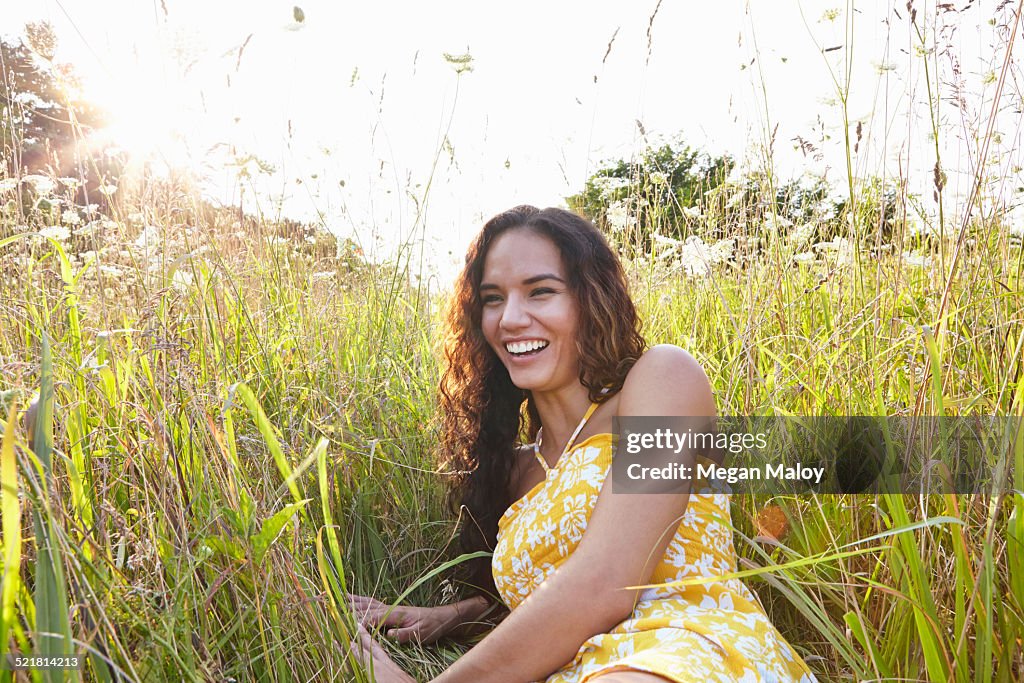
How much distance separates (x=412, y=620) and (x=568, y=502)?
0.56m

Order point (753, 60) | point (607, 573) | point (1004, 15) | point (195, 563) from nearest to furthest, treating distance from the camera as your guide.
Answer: point (195, 563), point (607, 573), point (1004, 15), point (753, 60)

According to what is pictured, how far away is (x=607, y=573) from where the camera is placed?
1443 mm

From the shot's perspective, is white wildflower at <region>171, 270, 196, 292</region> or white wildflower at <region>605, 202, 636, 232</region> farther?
white wildflower at <region>605, 202, 636, 232</region>

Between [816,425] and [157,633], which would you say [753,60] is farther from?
[157,633]

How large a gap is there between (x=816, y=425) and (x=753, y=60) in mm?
1137

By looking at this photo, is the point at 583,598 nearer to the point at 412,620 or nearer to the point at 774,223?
the point at 412,620

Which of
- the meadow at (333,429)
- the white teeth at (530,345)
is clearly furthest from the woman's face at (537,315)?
the meadow at (333,429)

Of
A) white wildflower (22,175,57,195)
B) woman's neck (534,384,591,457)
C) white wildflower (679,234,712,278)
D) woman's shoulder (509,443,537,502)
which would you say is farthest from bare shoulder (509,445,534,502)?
white wildflower (22,175,57,195)

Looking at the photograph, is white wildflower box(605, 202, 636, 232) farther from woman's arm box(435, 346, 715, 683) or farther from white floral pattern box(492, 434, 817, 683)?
woman's arm box(435, 346, 715, 683)

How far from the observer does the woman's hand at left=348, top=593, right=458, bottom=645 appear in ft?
6.05

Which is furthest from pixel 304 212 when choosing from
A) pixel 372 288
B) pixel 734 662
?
pixel 734 662

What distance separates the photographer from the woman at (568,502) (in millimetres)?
1426

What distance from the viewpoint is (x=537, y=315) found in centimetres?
189

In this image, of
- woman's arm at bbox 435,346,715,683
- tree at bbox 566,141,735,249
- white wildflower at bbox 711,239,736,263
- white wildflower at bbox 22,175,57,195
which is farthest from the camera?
tree at bbox 566,141,735,249
